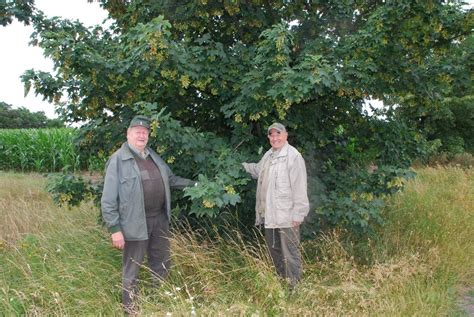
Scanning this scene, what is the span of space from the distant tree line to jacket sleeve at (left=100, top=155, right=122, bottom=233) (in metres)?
45.6

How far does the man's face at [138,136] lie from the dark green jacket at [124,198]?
10cm

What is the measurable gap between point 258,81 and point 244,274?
1841 millimetres

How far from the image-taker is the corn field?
1869 cm

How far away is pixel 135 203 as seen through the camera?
414 centimetres

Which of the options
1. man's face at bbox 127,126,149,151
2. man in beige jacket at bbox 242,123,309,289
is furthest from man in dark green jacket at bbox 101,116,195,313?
man in beige jacket at bbox 242,123,309,289

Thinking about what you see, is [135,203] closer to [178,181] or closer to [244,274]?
[178,181]

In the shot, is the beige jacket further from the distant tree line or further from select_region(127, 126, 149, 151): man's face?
the distant tree line

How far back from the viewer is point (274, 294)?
4.25m

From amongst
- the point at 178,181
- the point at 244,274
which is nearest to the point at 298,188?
the point at 244,274

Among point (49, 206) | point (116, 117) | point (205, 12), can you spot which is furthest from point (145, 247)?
point (49, 206)

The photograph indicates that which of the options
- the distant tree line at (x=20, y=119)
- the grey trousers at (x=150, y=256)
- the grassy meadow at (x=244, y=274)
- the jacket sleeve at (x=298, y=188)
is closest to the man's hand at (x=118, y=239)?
the grey trousers at (x=150, y=256)

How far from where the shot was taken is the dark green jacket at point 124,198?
4.08 metres

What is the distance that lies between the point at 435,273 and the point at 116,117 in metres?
3.76

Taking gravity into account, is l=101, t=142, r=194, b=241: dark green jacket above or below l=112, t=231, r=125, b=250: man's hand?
above
